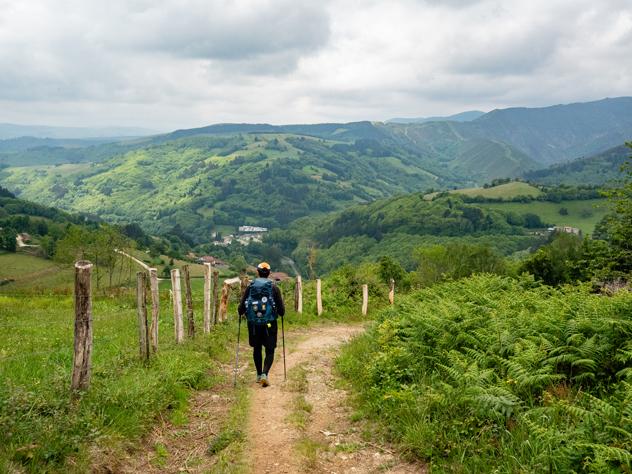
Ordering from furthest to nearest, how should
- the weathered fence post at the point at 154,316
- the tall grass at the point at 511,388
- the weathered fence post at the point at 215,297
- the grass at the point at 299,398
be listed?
the weathered fence post at the point at 215,297
the weathered fence post at the point at 154,316
the grass at the point at 299,398
the tall grass at the point at 511,388

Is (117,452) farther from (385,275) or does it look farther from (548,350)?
(385,275)

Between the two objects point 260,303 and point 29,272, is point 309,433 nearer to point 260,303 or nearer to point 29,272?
point 260,303

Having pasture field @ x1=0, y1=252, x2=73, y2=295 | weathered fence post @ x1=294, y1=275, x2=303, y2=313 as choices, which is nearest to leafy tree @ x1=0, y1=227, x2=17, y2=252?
pasture field @ x1=0, y1=252, x2=73, y2=295

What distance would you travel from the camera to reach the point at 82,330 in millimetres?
7555

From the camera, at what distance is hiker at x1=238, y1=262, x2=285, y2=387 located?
10820 mm

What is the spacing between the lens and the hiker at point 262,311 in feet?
35.5

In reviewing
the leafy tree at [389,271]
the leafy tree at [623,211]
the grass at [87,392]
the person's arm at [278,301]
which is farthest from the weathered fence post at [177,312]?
the leafy tree at [389,271]

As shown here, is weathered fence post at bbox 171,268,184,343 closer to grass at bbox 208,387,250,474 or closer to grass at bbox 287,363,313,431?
grass at bbox 287,363,313,431

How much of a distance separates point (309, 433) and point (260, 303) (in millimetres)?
3380

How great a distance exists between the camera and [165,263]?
122m

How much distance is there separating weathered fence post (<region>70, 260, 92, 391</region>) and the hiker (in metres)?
3.92

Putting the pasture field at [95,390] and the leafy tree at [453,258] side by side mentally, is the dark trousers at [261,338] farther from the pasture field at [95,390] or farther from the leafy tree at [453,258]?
the leafy tree at [453,258]

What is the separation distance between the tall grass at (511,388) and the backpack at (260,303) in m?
2.58

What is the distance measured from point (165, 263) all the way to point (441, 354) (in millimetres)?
120375
